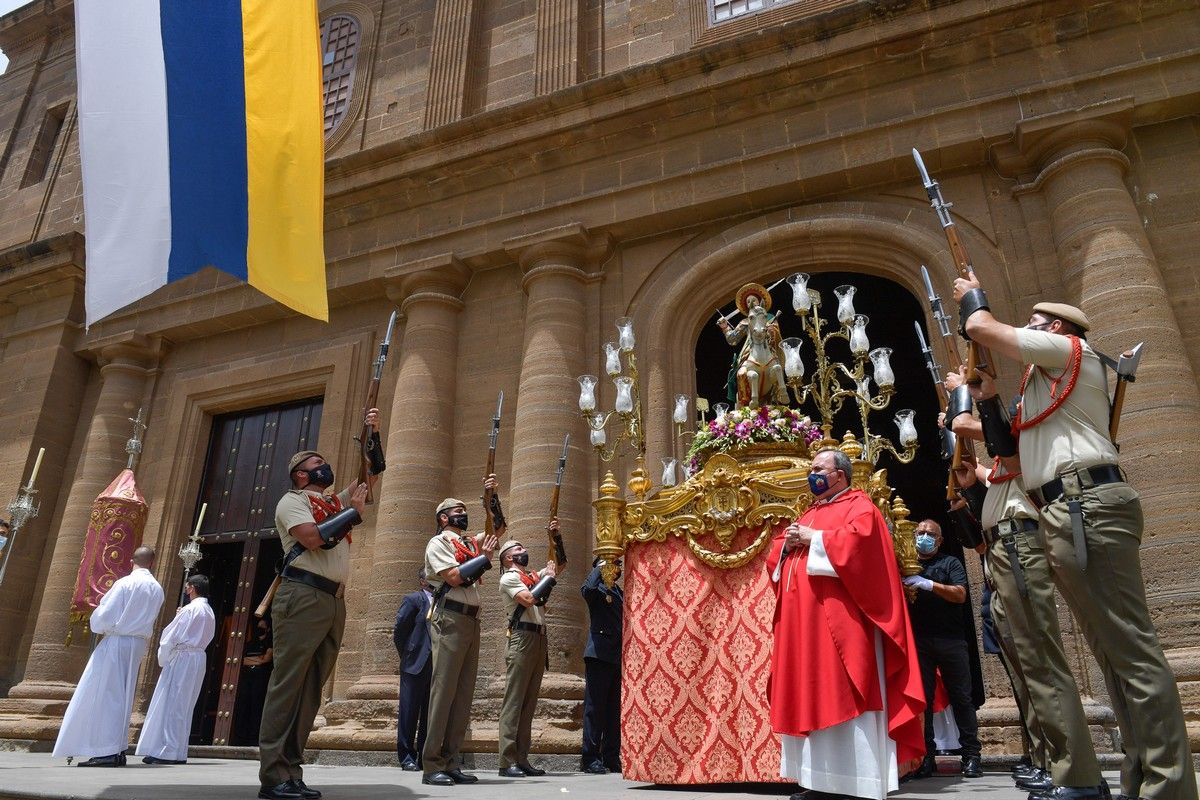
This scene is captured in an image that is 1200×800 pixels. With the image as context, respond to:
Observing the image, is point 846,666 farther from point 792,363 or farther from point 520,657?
point 520,657

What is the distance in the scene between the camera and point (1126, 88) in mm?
8508

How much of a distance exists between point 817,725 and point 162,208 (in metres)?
5.19

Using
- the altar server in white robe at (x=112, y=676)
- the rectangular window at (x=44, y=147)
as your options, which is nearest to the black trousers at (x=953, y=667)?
the altar server in white robe at (x=112, y=676)

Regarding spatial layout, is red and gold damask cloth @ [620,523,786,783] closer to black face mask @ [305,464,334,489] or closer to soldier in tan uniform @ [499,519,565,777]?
soldier in tan uniform @ [499,519,565,777]

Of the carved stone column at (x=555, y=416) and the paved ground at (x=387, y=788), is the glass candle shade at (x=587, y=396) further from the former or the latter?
the paved ground at (x=387, y=788)

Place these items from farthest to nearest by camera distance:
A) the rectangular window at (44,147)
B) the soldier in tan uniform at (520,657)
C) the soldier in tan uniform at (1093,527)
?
1. the rectangular window at (44,147)
2. the soldier in tan uniform at (520,657)
3. the soldier in tan uniform at (1093,527)

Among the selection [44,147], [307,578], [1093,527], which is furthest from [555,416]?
[44,147]

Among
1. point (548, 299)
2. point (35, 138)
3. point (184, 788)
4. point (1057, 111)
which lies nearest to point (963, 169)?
point (1057, 111)

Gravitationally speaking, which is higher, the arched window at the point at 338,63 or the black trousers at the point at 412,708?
the arched window at the point at 338,63

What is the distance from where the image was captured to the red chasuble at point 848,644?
4238 mm

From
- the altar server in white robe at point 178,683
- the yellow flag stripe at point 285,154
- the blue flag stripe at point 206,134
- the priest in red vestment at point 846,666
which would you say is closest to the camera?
the priest in red vestment at point 846,666

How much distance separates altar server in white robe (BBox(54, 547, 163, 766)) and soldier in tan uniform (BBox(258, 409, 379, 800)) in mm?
3773

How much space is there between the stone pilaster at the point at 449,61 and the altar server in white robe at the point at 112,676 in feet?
23.0

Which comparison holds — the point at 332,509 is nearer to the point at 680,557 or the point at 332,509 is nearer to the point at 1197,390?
the point at 680,557
